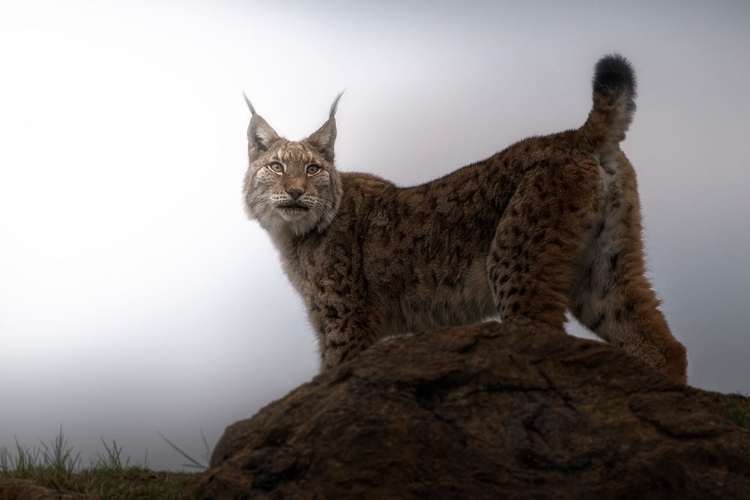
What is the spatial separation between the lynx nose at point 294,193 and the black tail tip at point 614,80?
258cm

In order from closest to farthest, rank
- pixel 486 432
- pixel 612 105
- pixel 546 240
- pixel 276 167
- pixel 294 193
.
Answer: pixel 486 432 → pixel 546 240 → pixel 612 105 → pixel 294 193 → pixel 276 167

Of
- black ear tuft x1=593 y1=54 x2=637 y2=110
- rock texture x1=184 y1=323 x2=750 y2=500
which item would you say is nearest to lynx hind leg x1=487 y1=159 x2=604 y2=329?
black ear tuft x1=593 y1=54 x2=637 y2=110

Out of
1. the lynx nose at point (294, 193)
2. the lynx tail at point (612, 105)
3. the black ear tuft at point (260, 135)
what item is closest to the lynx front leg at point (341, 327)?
the lynx nose at point (294, 193)

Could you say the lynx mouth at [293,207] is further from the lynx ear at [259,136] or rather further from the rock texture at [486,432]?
the rock texture at [486,432]

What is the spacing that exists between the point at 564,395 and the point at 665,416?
48 cm

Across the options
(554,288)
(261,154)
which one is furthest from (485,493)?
(261,154)

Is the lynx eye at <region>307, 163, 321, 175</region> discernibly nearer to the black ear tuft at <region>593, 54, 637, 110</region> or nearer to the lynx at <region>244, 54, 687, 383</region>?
the lynx at <region>244, 54, 687, 383</region>

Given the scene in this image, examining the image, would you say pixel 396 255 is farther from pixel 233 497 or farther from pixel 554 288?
pixel 233 497

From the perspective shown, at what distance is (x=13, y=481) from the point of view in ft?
19.1

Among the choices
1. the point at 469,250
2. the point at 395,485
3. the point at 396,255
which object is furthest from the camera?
the point at 396,255

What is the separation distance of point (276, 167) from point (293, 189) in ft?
1.37

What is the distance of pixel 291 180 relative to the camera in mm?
7891

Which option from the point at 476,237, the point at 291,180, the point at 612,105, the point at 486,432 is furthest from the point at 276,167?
the point at 486,432

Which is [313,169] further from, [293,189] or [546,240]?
[546,240]
